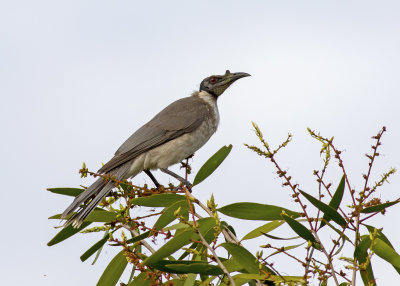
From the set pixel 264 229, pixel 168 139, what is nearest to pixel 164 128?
pixel 168 139

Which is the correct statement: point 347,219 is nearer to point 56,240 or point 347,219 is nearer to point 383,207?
point 383,207

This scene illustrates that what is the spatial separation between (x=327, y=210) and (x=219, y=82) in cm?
459

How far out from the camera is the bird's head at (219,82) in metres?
7.43

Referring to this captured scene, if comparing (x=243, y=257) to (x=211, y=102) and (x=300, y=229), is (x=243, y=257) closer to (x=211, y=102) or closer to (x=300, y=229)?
(x=300, y=229)

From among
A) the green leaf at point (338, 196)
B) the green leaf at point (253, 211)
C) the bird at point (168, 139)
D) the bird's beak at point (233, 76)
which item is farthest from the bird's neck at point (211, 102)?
the green leaf at point (338, 196)

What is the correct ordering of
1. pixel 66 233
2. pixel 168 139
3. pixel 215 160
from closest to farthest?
pixel 215 160 < pixel 66 233 < pixel 168 139

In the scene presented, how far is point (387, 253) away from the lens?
3.05 meters

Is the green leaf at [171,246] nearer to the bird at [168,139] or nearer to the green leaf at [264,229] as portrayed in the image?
the green leaf at [264,229]

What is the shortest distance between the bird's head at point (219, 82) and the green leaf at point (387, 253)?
14.8 feet

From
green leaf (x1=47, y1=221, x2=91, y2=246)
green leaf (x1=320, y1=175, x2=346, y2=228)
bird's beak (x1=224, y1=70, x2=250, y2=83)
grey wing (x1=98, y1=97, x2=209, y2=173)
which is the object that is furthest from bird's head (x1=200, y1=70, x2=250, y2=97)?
green leaf (x1=320, y1=175, x2=346, y2=228)

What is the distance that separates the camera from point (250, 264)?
10.2ft

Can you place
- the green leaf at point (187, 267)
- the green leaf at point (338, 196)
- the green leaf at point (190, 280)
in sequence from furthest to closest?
the green leaf at point (338, 196), the green leaf at point (190, 280), the green leaf at point (187, 267)

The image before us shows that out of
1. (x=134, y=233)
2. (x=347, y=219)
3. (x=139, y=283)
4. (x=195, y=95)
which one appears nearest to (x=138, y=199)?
(x=134, y=233)

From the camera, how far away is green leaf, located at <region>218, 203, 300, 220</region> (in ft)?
11.0
